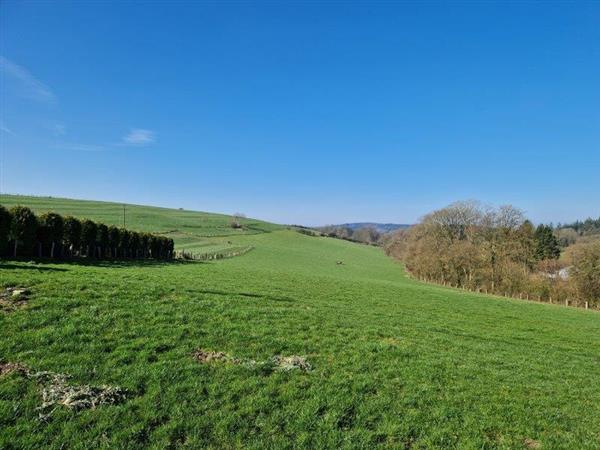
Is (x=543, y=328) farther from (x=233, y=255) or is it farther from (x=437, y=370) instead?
(x=233, y=255)

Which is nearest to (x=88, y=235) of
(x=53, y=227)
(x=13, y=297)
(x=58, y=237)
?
(x=58, y=237)

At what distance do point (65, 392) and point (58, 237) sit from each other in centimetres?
2799

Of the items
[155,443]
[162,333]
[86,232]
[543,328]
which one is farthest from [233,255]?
[155,443]

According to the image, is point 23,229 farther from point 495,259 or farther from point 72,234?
point 495,259

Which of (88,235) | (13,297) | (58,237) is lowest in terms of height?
(13,297)

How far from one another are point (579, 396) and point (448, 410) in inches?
180

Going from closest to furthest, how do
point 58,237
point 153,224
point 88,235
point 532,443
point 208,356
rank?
point 532,443 → point 208,356 → point 58,237 → point 88,235 → point 153,224

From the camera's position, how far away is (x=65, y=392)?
251 inches

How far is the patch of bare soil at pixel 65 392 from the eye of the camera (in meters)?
6.09

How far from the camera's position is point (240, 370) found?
8.08m

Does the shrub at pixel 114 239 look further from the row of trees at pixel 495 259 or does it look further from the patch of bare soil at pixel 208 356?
the row of trees at pixel 495 259

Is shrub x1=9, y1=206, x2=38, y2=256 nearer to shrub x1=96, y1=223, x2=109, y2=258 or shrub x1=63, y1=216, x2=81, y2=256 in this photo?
shrub x1=63, y1=216, x2=81, y2=256

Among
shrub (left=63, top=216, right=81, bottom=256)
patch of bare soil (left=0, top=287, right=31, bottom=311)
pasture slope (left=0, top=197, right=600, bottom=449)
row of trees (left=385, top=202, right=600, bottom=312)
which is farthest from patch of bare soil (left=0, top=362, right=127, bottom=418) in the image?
row of trees (left=385, top=202, right=600, bottom=312)

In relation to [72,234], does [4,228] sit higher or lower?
higher
